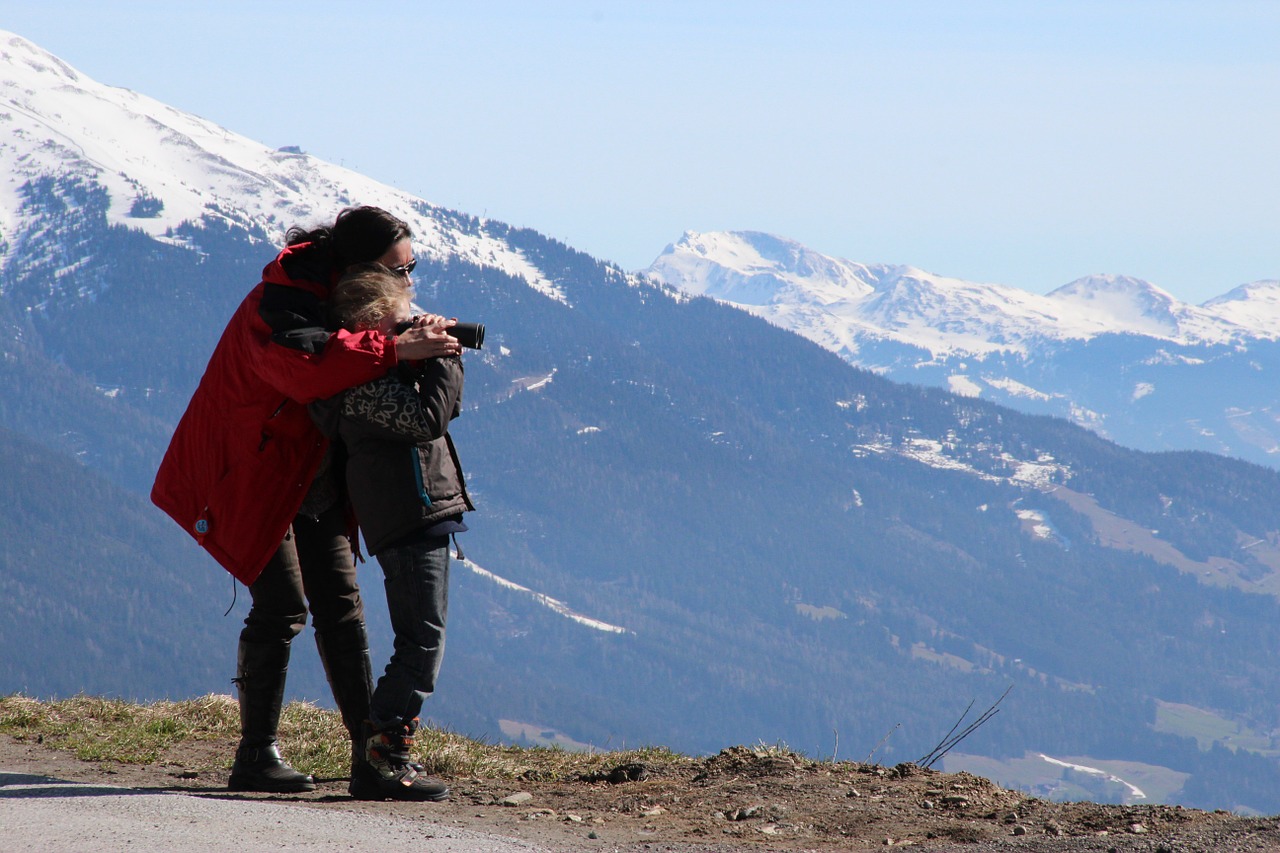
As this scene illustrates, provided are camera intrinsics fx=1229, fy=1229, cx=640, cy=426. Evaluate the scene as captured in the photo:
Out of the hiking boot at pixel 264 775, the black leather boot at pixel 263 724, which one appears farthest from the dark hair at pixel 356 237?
the hiking boot at pixel 264 775

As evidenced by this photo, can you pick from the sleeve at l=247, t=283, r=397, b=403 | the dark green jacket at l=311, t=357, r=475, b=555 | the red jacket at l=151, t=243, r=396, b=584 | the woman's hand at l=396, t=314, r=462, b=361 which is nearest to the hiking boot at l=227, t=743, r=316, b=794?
the red jacket at l=151, t=243, r=396, b=584

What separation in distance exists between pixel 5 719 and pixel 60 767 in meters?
1.59

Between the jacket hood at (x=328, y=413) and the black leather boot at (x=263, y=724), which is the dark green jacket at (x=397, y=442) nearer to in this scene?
the jacket hood at (x=328, y=413)

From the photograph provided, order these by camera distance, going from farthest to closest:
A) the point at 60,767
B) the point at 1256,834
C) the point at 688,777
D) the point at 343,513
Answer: the point at 688,777, the point at 60,767, the point at 343,513, the point at 1256,834

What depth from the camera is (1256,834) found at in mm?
5773

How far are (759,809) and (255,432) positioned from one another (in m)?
3.34

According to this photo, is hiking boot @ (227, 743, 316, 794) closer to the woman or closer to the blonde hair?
the woman

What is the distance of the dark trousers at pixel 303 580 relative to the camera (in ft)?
20.3

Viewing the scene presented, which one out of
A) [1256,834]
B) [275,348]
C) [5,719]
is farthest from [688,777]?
[5,719]

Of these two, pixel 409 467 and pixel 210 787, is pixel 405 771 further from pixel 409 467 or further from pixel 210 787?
pixel 409 467

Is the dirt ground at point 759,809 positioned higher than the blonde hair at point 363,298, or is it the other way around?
the blonde hair at point 363,298

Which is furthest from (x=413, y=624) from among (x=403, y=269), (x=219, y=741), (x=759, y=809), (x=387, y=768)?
(x=219, y=741)

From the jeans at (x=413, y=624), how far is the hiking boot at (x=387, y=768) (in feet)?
0.30

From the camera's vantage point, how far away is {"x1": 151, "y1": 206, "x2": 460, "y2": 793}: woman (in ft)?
19.0
